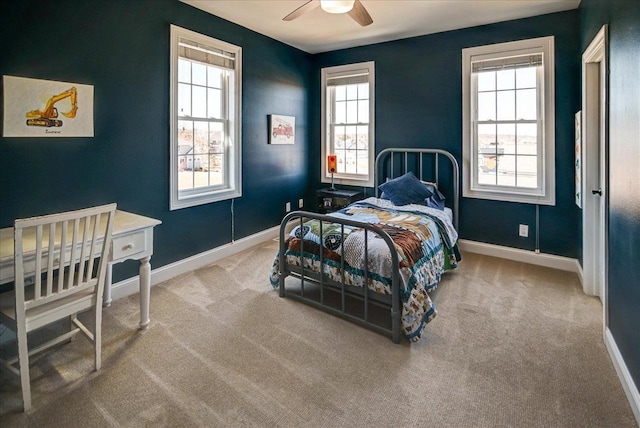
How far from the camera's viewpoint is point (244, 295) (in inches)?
128

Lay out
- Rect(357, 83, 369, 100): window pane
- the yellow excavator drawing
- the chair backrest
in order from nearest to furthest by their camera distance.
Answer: the chair backrest < the yellow excavator drawing < Rect(357, 83, 369, 100): window pane

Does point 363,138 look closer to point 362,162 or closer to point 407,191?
point 362,162

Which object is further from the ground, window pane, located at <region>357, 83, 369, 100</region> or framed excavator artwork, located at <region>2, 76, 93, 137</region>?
window pane, located at <region>357, 83, 369, 100</region>

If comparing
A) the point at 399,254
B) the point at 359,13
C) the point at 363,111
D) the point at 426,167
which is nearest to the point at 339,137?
the point at 363,111

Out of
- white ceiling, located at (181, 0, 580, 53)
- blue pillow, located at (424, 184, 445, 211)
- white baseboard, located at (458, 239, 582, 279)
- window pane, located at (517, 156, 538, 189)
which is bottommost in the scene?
white baseboard, located at (458, 239, 582, 279)

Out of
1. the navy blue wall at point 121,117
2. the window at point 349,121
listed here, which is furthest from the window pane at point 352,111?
the navy blue wall at point 121,117

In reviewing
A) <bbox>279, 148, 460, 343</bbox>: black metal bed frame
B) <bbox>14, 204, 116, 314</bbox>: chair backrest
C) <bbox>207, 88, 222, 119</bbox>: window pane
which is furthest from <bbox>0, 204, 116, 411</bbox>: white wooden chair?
<bbox>207, 88, 222, 119</bbox>: window pane

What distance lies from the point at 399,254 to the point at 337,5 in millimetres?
1781

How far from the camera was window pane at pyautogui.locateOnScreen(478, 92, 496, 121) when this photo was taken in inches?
167

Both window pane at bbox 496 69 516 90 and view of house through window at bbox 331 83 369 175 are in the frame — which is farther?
view of house through window at bbox 331 83 369 175

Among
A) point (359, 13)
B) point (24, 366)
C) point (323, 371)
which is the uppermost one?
point (359, 13)

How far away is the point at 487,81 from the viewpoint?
427 centimetres

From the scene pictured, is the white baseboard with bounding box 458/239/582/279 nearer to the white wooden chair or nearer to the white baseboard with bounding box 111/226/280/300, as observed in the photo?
the white baseboard with bounding box 111/226/280/300

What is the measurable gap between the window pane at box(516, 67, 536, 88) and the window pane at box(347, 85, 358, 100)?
2048 mm
